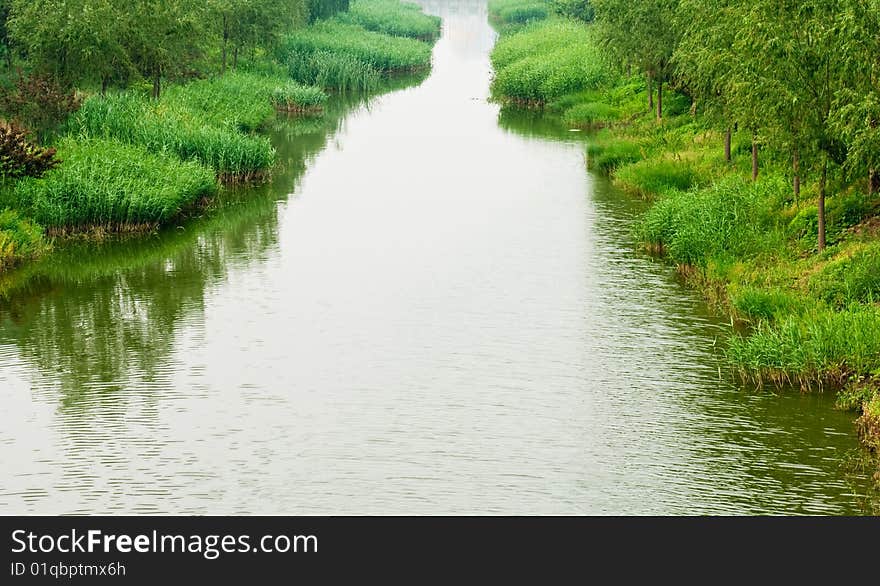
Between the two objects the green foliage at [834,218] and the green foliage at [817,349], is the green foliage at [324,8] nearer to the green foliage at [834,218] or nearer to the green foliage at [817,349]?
the green foliage at [834,218]

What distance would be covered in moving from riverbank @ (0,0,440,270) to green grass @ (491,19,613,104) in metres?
9.18

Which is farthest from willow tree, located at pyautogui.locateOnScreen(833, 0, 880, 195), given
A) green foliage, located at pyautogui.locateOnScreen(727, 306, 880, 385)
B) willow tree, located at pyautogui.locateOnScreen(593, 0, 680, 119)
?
willow tree, located at pyautogui.locateOnScreen(593, 0, 680, 119)

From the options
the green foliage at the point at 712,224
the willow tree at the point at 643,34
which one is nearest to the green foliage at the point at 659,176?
the green foliage at the point at 712,224

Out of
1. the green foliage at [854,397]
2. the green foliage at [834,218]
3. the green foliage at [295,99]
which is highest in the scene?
the green foliage at [295,99]

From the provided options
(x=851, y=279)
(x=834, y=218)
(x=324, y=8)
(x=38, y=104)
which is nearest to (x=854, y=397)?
(x=851, y=279)

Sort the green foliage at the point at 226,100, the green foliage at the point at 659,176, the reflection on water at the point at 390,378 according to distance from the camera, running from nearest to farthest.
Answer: the reflection on water at the point at 390,378 → the green foliage at the point at 659,176 → the green foliage at the point at 226,100

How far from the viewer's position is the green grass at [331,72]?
6662cm

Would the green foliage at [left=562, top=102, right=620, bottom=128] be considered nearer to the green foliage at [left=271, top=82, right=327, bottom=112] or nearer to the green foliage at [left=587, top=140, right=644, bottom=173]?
the green foliage at [left=587, top=140, right=644, bottom=173]

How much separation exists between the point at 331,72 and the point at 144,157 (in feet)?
107

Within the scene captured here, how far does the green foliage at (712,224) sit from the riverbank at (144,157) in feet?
42.2

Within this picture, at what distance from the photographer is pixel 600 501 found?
16750 mm

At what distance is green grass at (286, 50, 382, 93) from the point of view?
→ 66625mm

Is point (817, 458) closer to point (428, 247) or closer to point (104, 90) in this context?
point (428, 247)
